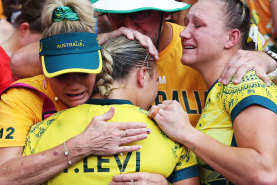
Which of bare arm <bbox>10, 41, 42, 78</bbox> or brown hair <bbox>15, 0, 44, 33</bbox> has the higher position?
brown hair <bbox>15, 0, 44, 33</bbox>

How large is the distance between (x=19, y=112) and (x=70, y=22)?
59 centimetres

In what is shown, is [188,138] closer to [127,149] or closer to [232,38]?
[127,149]

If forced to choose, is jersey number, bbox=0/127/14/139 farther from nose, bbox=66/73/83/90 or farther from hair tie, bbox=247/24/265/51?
hair tie, bbox=247/24/265/51

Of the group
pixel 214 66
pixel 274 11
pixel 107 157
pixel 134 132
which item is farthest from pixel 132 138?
pixel 274 11

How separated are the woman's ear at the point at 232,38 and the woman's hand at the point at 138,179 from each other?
1011 mm

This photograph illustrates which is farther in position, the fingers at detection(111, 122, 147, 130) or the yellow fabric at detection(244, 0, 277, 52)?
the yellow fabric at detection(244, 0, 277, 52)

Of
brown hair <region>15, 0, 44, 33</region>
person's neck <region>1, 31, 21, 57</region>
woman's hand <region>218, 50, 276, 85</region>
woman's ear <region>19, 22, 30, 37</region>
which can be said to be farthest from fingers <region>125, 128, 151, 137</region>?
person's neck <region>1, 31, 21, 57</region>

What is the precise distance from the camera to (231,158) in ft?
6.37

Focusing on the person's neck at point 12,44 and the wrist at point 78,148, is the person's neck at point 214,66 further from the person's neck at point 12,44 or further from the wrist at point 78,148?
the person's neck at point 12,44

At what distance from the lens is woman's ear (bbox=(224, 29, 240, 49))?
2.49 m

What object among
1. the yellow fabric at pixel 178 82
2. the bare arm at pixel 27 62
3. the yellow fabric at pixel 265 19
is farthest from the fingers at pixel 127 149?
the yellow fabric at pixel 265 19

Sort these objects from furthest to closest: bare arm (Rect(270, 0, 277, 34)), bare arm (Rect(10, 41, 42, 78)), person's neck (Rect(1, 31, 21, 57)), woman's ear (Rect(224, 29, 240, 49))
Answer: bare arm (Rect(270, 0, 277, 34)), person's neck (Rect(1, 31, 21, 57)), bare arm (Rect(10, 41, 42, 78)), woman's ear (Rect(224, 29, 240, 49))

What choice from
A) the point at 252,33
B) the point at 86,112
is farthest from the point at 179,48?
the point at 86,112

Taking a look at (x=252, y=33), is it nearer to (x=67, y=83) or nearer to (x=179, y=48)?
(x=179, y=48)
